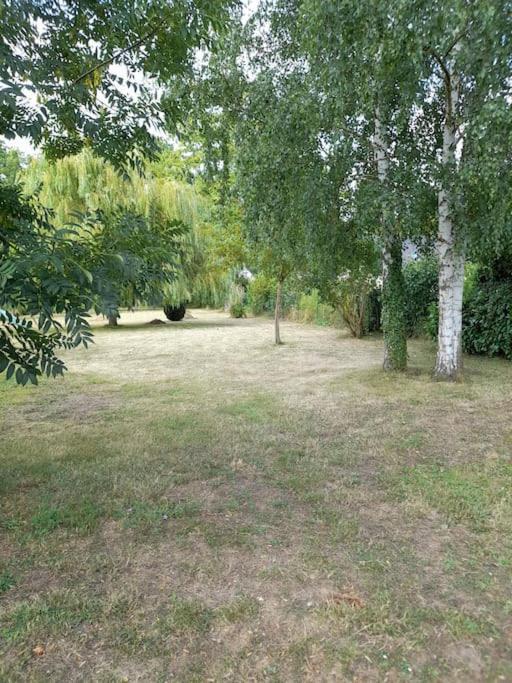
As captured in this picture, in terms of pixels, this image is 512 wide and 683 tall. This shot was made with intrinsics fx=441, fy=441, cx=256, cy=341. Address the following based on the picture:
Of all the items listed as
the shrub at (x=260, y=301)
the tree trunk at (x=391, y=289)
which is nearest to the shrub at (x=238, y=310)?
the shrub at (x=260, y=301)

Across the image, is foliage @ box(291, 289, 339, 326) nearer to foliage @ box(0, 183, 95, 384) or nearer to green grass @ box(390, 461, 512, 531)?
green grass @ box(390, 461, 512, 531)

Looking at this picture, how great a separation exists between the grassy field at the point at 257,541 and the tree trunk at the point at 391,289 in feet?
5.80

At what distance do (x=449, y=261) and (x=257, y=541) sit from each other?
198 inches

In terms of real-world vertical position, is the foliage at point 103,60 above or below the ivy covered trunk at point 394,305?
above

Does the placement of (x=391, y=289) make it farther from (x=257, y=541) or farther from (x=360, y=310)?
(x=360, y=310)

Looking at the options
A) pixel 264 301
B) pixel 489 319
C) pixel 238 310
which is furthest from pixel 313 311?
pixel 489 319

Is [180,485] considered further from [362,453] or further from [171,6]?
[171,6]

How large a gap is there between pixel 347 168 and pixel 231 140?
1911 millimetres

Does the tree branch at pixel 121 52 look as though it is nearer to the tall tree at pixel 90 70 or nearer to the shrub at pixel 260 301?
the tall tree at pixel 90 70

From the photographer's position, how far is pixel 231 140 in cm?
675

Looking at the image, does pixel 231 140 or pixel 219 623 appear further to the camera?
pixel 231 140

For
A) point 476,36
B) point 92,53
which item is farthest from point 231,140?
point 92,53

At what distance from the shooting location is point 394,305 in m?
6.99

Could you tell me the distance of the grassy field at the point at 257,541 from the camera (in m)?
1.77
